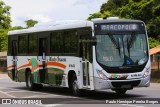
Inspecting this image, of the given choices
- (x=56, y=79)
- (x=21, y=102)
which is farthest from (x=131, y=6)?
(x=21, y=102)

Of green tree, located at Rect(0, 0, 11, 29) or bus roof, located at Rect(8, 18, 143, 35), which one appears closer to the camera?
bus roof, located at Rect(8, 18, 143, 35)

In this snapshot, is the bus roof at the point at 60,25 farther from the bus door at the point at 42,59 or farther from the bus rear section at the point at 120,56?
the bus rear section at the point at 120,56

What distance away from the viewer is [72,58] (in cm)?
2114

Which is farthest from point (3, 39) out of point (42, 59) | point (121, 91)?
point (121, 91)

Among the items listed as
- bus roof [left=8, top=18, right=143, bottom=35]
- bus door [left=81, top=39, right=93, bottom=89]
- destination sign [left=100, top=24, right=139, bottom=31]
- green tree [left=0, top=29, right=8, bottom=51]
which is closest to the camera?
bus door [left=81, top=39, right=93, bottom=89]

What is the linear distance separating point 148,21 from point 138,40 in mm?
37865

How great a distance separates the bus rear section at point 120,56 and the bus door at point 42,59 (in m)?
5.54

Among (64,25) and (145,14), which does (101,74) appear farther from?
(145,14)

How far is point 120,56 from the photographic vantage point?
63.3 feet

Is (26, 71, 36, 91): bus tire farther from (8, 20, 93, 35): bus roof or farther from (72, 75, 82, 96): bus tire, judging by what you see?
(72, 75, 82, 96): bus tire

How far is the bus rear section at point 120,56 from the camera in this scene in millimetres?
19047

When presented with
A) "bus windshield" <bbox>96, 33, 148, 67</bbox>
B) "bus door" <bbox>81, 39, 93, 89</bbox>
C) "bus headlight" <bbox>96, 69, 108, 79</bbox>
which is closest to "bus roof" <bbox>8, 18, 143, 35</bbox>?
"bus windshield" <bbox>96, 33, 148, 67</bbox>

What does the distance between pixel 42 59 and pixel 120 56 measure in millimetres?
6400

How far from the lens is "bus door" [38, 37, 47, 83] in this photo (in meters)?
24.5
